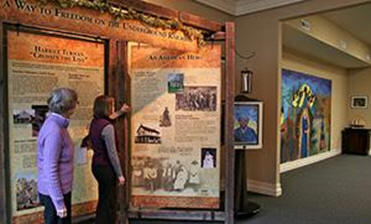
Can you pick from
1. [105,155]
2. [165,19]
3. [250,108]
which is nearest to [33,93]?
[105,155]

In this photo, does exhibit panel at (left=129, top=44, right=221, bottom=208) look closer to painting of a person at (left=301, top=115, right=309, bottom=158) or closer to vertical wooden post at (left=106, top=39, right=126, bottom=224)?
vertical wooden post at (left=106, top=39, right=126, bottom=224)

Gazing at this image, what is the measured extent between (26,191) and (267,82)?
12.3ft

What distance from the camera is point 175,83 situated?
11.9ft

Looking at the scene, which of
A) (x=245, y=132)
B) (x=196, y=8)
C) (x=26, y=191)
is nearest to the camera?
(x=26, y=191)

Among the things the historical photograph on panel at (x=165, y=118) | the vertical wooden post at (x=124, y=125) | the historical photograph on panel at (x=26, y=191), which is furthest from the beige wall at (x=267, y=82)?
the historical photograph on panel at (x=26, y=191)

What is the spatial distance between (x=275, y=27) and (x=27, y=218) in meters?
4.27

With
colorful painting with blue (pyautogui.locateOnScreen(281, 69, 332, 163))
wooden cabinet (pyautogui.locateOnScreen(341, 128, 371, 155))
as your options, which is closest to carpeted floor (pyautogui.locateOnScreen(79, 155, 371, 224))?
colorful painting with blue (pyautogui.locateOnScreen(281, 69, 332, 163))

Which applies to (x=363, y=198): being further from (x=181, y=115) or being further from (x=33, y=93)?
(x=33, y=93)

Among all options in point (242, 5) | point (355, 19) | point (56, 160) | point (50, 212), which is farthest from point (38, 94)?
point (355, 19)

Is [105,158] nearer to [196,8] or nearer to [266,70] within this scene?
[196,8]

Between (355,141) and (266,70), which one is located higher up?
(266,70)

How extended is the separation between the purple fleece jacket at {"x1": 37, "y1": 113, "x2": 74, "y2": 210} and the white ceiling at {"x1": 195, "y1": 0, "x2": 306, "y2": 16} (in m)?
3.45

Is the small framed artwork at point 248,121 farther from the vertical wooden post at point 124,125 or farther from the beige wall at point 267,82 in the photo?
the vertical wooden post at point 124,125

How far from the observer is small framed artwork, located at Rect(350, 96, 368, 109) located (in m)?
10.3
